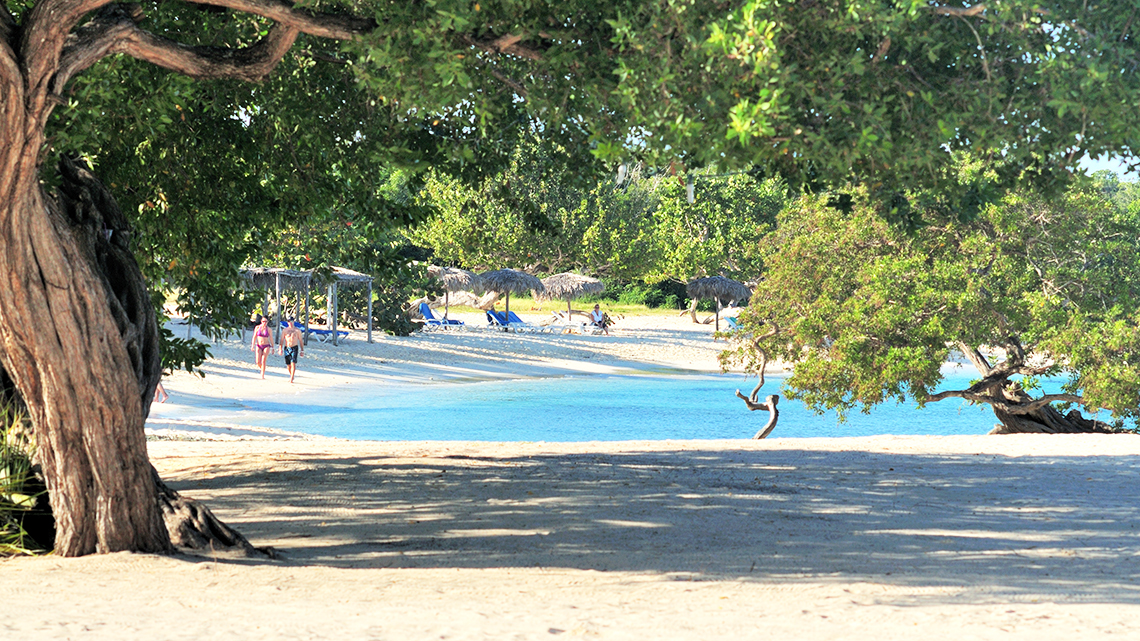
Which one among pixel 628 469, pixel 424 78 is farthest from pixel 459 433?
pixel 424 78

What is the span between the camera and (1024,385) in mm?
17781

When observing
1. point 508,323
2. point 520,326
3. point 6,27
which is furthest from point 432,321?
point 6,27

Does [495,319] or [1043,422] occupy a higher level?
[495,319]

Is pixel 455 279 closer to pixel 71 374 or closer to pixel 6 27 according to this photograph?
pixel 71 374

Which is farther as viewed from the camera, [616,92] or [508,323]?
[508,323]

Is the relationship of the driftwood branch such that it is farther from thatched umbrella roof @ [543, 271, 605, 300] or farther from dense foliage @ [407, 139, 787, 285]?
dense foliage @ [407, 139, 787, 285]

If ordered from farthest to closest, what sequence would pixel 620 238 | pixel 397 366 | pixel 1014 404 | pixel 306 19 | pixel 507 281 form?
pixel 620 238 → pixel 507 281 → pixel 397 366 → pixel 1014 404 → pixel 306 19

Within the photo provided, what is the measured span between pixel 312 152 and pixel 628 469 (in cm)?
439

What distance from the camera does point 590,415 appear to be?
25453 mm

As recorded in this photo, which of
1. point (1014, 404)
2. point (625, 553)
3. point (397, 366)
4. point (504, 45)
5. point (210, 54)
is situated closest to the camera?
point (504, 45)

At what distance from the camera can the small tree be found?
631 inches

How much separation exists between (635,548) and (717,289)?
121 feet

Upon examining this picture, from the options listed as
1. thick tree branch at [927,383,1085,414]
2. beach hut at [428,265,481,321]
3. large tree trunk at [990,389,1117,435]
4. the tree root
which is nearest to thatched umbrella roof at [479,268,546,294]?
beach hut at [428,265,481,321]

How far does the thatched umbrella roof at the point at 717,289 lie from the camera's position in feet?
143
